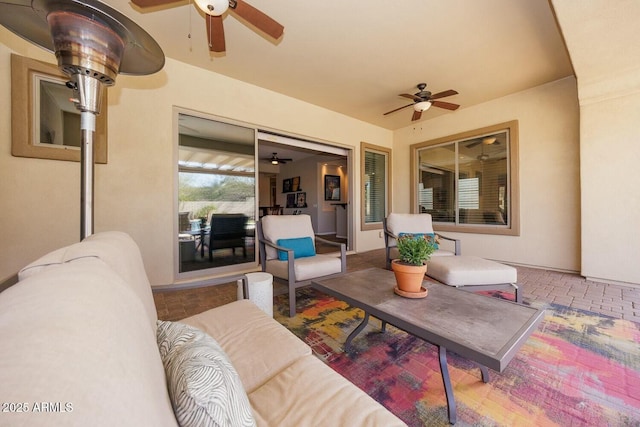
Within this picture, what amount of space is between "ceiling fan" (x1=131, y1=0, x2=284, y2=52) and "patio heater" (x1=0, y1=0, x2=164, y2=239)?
935 mm

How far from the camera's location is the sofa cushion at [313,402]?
2.28ft

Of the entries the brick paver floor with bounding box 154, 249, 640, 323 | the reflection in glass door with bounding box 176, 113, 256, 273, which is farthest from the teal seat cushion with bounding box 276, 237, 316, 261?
the reflection in glass door with bounding box 176, 113, 256, 273

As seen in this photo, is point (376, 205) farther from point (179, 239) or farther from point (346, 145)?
point (179, 239)

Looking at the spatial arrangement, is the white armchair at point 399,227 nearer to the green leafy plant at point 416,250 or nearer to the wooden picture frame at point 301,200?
the green leafy plant at point 416,250

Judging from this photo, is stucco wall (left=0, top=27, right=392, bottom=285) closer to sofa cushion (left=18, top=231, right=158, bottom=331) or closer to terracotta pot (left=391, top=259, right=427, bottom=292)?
sofa cushion (left=18, top=231, right=158, bottom=331)

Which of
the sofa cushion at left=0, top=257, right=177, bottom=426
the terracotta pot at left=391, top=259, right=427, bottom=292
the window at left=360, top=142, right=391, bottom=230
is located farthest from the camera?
the window at left=360, top=142, right=391, bottom=230

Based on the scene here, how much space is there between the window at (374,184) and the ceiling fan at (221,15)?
3375 mm

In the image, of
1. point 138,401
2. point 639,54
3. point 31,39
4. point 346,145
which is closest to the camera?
point 138,401

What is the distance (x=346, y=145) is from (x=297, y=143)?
3.45ft

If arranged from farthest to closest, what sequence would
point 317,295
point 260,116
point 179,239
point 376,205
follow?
point 376,205 → point 260,116 → point 179,239 → point 317,295

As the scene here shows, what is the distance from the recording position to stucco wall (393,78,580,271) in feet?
11.4

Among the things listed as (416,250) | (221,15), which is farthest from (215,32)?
(416,250)

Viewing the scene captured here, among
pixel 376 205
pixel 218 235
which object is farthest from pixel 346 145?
pixel 218 235

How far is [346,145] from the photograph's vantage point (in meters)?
4.88
